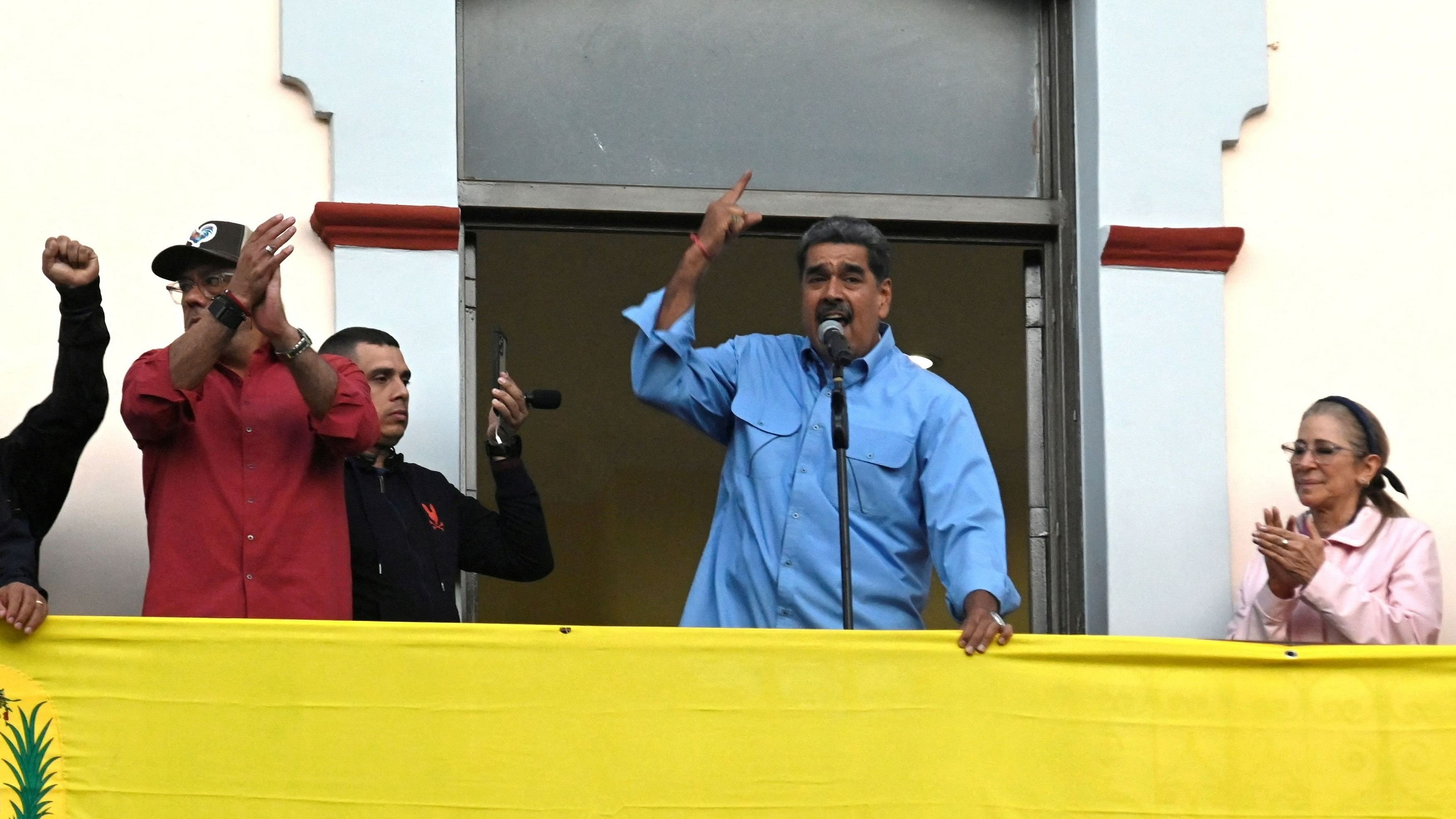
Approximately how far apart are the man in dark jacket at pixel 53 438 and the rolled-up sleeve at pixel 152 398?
103mm

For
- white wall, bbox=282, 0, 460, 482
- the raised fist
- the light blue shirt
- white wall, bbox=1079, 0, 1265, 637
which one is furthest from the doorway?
the raised fist

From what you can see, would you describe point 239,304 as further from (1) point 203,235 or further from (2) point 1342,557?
(2) point 1342,557

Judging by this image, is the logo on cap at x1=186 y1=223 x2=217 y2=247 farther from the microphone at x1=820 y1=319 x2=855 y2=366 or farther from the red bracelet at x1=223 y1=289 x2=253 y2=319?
the microphone at x1=820 y1=319 x2=855 y2=366

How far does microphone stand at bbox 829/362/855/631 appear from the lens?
4793 mm

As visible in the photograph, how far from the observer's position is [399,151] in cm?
597

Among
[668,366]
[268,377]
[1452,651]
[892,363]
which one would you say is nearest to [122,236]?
[268,377]

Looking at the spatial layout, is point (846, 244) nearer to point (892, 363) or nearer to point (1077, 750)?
point (892, 363)

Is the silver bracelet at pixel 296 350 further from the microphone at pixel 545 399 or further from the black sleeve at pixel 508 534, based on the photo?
the black sleeve at pixel 508 534

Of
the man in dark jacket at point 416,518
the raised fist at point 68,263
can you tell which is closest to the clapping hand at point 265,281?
the raised fist at point 68,263

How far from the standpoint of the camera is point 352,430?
4.92m

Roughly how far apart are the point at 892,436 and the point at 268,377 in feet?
4.60

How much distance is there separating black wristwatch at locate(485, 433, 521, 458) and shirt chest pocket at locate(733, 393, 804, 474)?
598mm

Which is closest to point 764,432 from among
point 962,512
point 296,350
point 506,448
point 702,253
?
point 702,253

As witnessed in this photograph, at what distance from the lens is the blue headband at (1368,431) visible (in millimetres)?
5703
